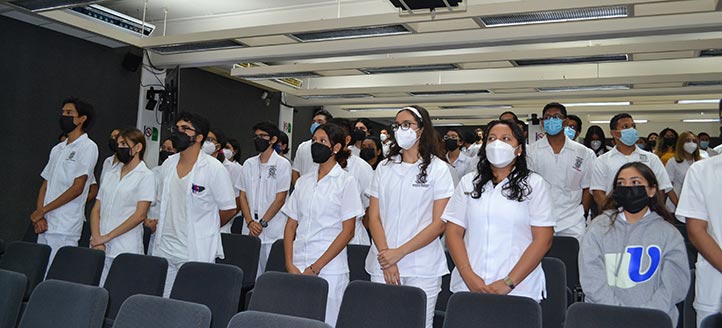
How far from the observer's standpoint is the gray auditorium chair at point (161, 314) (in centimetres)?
209

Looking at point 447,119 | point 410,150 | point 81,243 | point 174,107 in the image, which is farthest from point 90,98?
point 447,119

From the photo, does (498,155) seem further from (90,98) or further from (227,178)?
(90,98)

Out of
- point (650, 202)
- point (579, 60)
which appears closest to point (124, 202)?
point (650, 202)

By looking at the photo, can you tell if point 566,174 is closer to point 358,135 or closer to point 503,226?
point 503,226

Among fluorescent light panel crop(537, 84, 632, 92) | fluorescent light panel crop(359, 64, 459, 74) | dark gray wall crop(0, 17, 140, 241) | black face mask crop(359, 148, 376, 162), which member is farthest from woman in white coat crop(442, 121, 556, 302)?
fluorescent light panel crop(537, 84, 632, 92)

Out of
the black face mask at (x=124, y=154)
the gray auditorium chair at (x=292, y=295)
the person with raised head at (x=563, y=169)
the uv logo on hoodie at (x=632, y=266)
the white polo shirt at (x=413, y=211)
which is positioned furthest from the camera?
the person with raised head at (x=563, y=169)

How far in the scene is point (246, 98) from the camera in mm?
10516

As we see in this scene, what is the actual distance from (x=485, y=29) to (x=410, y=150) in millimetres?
3482

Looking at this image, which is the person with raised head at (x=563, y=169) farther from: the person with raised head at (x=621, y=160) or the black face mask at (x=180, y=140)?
the black face mask at (x=180, y=140)

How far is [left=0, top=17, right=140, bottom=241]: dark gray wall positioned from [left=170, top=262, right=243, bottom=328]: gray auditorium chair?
4787mm

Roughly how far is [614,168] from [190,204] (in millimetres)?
3025

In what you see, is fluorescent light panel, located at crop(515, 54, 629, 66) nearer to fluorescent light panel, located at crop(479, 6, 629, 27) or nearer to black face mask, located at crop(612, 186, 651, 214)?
fluorescent light panel, located at crop(479, 6, 629, 27)

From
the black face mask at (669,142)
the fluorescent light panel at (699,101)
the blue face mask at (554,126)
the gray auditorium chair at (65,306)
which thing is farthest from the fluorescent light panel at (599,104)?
the gray auditorium chair at (65,306)

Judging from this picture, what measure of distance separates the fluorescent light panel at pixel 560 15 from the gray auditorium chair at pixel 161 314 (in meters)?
4.17
